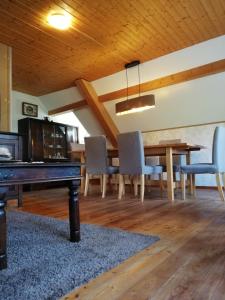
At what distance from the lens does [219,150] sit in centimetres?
308

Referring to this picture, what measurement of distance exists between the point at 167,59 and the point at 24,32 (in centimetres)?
245

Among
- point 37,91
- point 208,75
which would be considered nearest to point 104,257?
point 208,75

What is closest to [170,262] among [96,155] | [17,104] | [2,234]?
[2,234]

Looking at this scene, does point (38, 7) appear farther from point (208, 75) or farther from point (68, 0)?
point (208, 75)

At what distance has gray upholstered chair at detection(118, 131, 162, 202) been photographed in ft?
10.6

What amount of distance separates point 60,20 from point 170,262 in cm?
311

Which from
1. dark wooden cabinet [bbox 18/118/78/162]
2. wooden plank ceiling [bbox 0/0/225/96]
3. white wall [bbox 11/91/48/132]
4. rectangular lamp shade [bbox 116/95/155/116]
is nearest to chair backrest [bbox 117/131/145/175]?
rectangular lamp shade [bbox 116/95/155/116]

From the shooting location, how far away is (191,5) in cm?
288

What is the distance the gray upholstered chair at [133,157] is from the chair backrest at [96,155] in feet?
1.03

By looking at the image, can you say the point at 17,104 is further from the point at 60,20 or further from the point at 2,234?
the point at 2,234

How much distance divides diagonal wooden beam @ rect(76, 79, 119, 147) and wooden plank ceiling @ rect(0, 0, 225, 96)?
0.48 meters

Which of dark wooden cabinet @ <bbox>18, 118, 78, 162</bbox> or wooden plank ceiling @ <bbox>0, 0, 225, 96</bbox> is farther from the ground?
wooden plank ceiling @ <bbox>0, 0, 225, 96</bbox>

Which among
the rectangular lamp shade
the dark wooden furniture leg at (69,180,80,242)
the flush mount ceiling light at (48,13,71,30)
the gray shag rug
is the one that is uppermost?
the flush mount ceiling light at (48,13,71,30)

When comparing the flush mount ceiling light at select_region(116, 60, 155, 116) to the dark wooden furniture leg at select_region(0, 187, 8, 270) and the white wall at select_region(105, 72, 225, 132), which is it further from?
the dark wooden furniture leg at select_region(0, 187, 8, 270)
